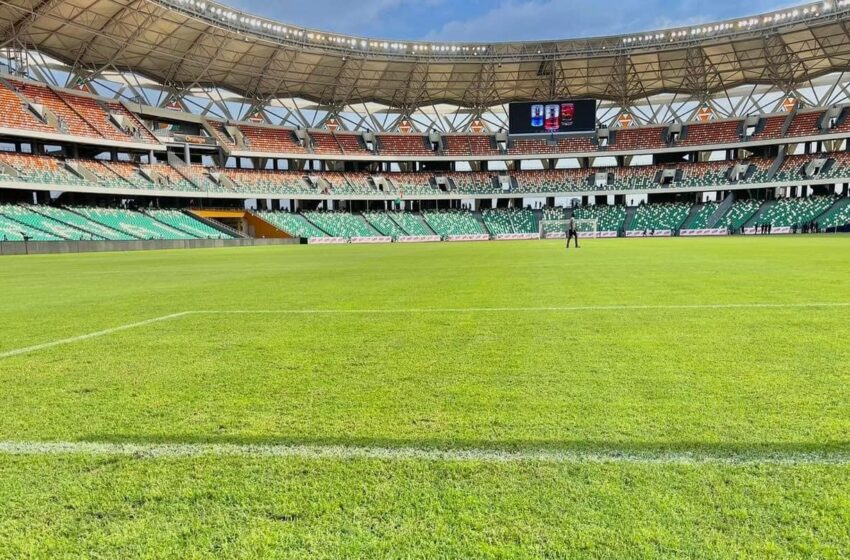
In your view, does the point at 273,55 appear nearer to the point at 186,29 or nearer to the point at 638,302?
the point at 186,29

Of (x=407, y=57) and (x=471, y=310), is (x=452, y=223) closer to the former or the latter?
(x=407, y=57)

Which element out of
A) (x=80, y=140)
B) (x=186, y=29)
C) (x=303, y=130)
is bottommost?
(x=80, y=140)

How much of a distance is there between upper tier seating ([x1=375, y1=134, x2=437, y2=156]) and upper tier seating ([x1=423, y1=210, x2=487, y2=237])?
29.5 ft

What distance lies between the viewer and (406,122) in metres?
66.1

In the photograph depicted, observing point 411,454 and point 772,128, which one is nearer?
point 411,454

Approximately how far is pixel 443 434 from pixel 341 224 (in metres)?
55.0

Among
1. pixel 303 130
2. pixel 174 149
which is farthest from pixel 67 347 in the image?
pixel 303 130

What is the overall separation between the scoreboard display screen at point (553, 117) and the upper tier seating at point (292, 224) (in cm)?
2627

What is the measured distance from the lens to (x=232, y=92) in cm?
5697

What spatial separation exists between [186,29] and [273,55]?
867cm

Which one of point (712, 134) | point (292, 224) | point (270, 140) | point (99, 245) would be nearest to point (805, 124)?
point (712, 134)

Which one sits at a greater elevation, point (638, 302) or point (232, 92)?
point (232, 92)

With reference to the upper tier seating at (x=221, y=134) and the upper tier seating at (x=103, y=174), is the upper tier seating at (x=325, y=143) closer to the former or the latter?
the upper tier seating at (x=221, y=134)

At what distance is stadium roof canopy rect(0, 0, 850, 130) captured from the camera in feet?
133
